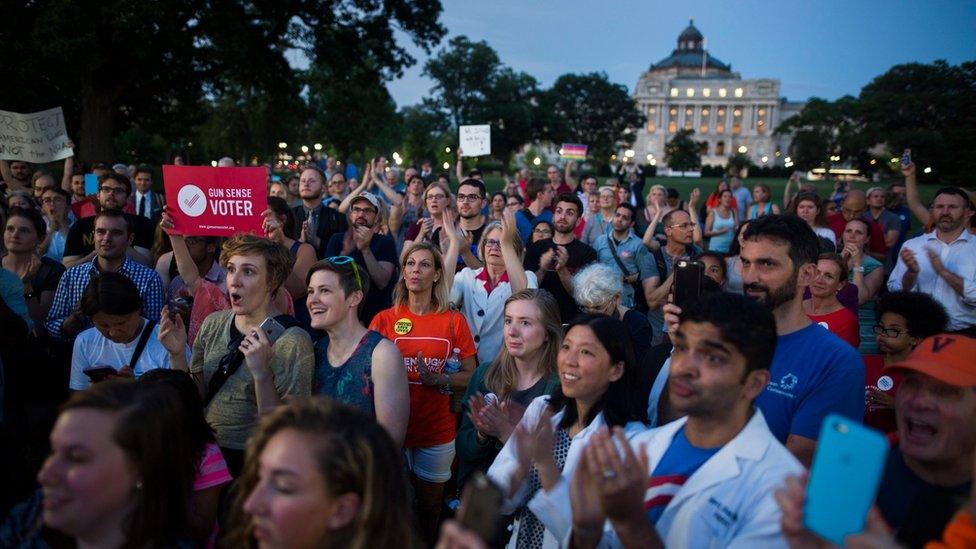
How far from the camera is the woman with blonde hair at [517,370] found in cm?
339

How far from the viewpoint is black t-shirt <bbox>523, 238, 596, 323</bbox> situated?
5730 millimetres

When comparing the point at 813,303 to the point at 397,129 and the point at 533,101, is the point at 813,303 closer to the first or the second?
the point at 397,129

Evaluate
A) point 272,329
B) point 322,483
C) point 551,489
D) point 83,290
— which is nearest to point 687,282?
point 551,489

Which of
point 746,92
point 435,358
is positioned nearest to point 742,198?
point 435,358

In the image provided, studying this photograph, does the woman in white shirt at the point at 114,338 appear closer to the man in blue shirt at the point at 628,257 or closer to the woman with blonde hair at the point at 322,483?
the woman with blonde hair at the point at 322,483

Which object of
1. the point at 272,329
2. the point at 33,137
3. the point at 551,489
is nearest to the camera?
the point at 551,489

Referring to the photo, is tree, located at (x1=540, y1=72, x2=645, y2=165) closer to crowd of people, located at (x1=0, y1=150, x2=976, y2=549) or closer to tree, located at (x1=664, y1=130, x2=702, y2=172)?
tree, located at (x1=664, y1=130, x2=702, y2=172)

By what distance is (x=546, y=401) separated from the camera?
306cm

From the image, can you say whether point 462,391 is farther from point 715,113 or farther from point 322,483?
point 715,113

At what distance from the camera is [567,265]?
602 cm

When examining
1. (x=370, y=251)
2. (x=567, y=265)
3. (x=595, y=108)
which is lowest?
(x=567, y=265)

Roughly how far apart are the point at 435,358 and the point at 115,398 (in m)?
2.14

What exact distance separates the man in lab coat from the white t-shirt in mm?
2655

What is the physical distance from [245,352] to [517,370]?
144 cm
